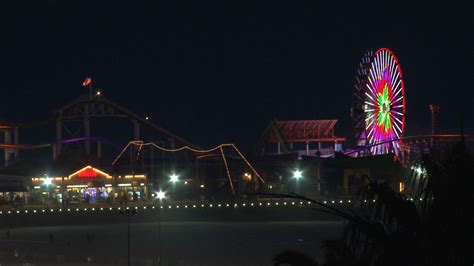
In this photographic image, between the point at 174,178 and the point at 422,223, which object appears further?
the point at 174,178

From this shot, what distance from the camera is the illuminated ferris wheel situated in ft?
236

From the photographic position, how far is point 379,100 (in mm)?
75250

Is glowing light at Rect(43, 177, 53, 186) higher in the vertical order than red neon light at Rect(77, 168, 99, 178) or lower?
lower

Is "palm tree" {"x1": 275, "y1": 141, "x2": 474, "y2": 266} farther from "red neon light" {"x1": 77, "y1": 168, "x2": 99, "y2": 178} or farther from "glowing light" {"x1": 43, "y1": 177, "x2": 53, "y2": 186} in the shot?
"glowing light" {"x1": 43, "y1": 177, "x2": 53, "y2": 186}

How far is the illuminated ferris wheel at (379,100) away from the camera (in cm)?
7194

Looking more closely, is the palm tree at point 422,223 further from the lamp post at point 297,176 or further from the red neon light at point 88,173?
the lamp post at point 297,176

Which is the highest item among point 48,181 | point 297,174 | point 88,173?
point 88,173

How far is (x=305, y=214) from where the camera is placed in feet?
219

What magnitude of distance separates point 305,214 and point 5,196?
26413 millimetres

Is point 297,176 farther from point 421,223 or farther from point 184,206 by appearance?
point 421,223

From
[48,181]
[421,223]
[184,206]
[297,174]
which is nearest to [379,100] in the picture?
[297,174]

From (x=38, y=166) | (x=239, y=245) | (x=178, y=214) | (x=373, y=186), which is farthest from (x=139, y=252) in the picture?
(x=38, y=166)

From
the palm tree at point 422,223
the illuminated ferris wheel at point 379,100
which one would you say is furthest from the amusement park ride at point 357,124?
the palm tree at point 422,223

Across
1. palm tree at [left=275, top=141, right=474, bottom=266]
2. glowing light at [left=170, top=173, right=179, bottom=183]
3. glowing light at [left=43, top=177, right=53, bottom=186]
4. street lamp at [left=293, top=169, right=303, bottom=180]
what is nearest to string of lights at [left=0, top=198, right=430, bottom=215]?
street lamp at [left=293, top=169, right=303, bottom=180]
